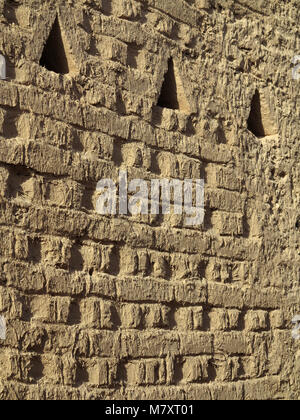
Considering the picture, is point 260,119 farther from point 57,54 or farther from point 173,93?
point 57,54

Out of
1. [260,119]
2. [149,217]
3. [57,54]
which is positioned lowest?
[149,217]

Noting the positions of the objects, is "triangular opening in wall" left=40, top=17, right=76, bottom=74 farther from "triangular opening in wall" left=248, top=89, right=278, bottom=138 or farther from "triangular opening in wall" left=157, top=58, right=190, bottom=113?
"triangular opening in wall" left=248, top=89, right=278, bottom=138

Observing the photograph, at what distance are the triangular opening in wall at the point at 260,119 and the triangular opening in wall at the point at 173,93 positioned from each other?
734 millimetres

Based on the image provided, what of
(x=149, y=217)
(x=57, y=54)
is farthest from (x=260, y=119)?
(x=57, y=54)

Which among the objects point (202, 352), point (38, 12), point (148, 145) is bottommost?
point (202, 352)

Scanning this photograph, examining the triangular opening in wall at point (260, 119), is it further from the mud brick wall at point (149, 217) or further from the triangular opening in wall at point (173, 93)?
the triangular opening in wall at point (173, 93)

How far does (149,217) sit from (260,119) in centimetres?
141

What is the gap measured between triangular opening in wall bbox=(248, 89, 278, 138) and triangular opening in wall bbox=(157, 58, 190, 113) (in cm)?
73

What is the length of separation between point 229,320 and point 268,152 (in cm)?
119

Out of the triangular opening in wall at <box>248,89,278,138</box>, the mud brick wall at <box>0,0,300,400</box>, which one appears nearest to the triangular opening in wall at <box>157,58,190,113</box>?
the mud brick wall at <box>0,0,300,400</box>

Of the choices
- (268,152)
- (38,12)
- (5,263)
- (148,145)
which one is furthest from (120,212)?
(268,152)

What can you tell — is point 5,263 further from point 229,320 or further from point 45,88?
point 229,320

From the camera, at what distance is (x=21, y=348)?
13.6 feet

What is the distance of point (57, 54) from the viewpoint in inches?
185
